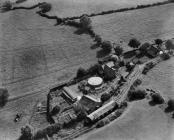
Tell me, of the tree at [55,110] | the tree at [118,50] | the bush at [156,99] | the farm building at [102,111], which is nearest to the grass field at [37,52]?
the tree at [118,50]

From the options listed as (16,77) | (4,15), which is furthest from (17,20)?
(16,77)

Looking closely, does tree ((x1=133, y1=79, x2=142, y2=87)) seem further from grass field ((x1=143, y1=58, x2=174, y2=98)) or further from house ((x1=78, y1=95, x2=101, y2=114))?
house ((x1=78, y1=95, x2=101, y2=114))

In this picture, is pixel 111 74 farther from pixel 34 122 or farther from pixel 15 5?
→ pixel 15 5

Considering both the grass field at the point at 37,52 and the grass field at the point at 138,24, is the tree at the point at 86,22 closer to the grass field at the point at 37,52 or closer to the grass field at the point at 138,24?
the grass field at the point at 138,24

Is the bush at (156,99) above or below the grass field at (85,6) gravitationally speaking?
below

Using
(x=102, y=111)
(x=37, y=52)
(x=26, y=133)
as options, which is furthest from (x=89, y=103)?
(x=37, y=52)

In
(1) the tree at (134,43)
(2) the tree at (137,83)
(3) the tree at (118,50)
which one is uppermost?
(1) the tree at (134,43)
